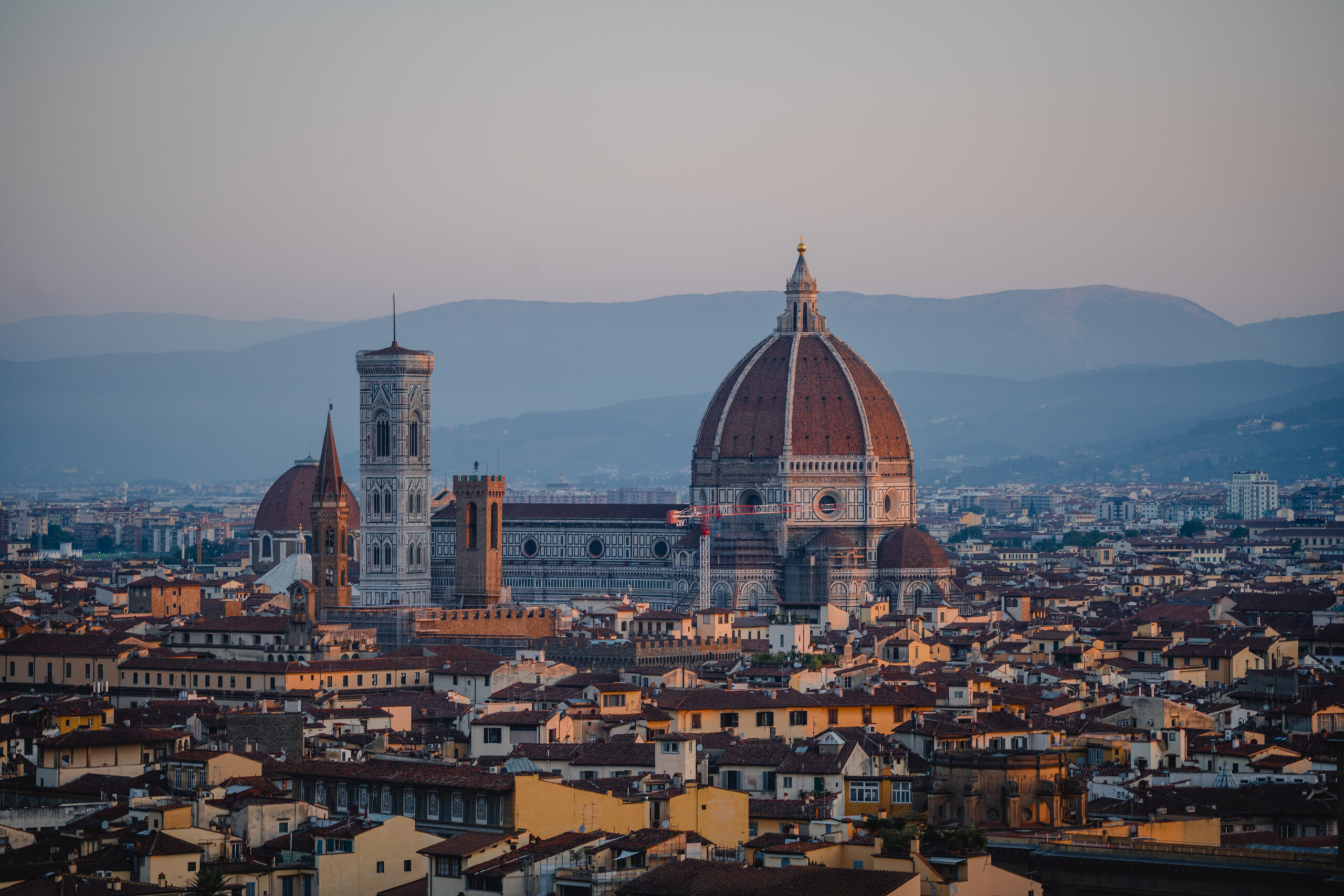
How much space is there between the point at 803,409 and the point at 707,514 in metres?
7.24

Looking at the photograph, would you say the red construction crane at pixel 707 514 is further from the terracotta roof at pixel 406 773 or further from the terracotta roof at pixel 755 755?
the terracotta roof at pixel 406 773

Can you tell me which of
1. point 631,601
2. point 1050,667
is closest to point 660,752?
point 1050,667

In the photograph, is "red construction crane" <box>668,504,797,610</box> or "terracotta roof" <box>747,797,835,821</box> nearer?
"terracotta roof" <box>747,797,835,821</box>

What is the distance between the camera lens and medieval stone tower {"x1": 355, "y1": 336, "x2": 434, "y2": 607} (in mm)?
122875

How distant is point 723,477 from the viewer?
447 ft

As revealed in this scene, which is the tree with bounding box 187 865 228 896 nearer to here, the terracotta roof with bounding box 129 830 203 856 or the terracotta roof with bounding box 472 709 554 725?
the terracotta roof with bounding box 129 830 203 856

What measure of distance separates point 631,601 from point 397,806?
82.1 m

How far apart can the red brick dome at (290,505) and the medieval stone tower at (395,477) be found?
33.0m

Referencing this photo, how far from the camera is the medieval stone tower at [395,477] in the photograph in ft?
403

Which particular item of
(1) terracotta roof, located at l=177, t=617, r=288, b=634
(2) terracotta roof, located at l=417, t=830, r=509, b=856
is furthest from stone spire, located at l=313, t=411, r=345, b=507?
(2) terracotta roof, located at l=417, t=830, r=509, b=856

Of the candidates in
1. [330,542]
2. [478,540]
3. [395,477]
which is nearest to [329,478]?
[330,542]

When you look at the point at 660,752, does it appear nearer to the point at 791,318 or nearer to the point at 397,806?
the point at 397,806

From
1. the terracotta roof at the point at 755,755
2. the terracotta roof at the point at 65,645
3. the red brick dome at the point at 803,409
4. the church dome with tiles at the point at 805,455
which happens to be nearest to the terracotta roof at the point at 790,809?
the terracotta roof at the point at 755,755

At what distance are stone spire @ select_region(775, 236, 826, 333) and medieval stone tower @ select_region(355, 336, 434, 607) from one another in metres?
23.9
